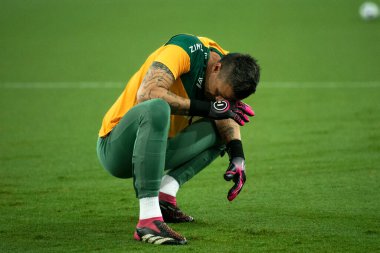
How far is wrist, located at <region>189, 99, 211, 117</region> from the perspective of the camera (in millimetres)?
4562

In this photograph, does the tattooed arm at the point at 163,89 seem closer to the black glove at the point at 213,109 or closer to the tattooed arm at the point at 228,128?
the black glove at the point at 213,109

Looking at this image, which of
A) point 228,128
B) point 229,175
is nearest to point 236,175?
point 229,175

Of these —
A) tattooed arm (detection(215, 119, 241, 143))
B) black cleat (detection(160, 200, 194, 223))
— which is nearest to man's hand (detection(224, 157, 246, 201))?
tattooed arm (detection(215, 119, 241, 143))

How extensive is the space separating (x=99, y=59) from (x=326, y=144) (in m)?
6.21

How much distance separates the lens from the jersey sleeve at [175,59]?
4.62m

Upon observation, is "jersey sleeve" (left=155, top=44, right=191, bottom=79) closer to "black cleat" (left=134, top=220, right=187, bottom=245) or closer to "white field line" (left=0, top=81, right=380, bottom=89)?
"black cleat" (left=134, top=220, right=187, bottom=245)

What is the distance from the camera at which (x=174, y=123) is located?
5.02m

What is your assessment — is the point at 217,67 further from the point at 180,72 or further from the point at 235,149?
the point at 235,149

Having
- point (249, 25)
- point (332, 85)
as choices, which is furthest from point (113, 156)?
point (249, 25)

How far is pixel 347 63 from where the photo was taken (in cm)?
1224

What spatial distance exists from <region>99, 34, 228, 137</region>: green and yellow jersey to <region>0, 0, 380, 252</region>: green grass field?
0.65 metres

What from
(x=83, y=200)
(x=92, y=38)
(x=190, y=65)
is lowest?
(x=92, y=38)

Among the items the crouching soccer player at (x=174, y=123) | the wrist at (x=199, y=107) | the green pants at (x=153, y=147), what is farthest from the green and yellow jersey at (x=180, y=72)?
the wrist at (x=199, y=107)

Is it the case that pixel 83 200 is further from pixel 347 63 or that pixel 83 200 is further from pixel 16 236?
pixel 347 63
